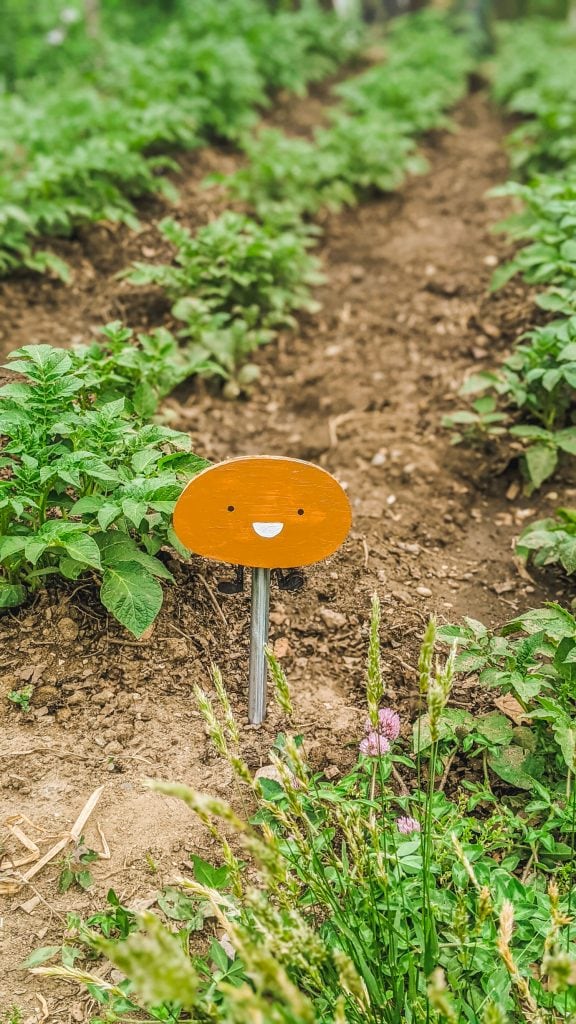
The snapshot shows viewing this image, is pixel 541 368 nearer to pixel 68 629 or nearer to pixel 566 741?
pixel 566 741

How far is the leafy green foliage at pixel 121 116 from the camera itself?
16.2 feet

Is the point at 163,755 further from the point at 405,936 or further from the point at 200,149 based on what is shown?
the point at 200,149

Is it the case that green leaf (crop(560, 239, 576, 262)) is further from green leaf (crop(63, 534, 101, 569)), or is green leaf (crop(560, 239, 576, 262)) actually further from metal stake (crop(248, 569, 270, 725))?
green leaf (crop(63, 534, 101, 569))

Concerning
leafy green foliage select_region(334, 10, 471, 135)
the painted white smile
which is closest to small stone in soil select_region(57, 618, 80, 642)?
the painted white smile

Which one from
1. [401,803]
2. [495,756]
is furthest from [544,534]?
[401,803]

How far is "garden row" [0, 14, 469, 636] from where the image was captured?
2469mm

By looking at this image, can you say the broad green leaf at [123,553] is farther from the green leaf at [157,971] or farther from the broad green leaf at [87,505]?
the green leaf at [157,971]

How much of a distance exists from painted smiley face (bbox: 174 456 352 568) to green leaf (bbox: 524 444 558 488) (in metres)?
1.45

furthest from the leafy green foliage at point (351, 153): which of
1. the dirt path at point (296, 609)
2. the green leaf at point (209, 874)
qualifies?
the green leaf at point (209, 874)

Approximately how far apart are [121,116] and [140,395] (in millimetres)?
3637

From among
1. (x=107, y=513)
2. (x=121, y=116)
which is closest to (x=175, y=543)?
(x=107, y=513)

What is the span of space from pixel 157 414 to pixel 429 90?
7.66 m

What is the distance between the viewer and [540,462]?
3.51m

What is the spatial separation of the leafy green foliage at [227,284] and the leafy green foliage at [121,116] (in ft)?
2.15
